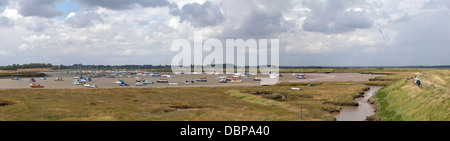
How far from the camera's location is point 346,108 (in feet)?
164

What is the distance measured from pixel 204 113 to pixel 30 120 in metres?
20.5

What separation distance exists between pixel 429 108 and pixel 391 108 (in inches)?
532
